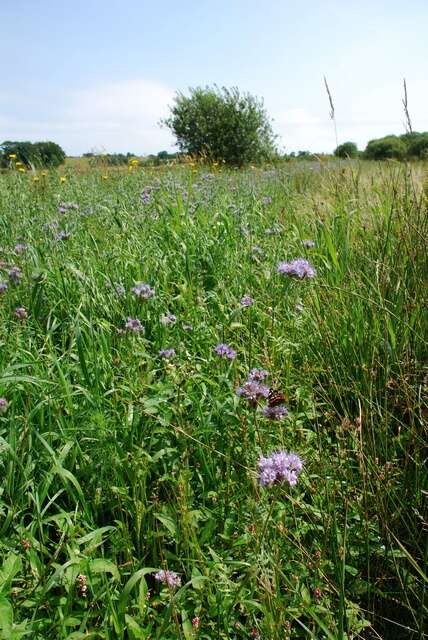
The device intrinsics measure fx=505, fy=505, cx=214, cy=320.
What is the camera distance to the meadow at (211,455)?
1259 millimetres

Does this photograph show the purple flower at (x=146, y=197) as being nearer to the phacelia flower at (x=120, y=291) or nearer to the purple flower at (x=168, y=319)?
the phacelia flower at (x=120, y=291)

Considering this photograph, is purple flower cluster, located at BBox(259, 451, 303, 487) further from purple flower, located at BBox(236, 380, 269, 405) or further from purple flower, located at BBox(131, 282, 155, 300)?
purple flower, located at BBox(131, 282, 155, 300)

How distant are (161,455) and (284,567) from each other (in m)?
0.49

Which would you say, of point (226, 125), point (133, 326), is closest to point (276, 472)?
point (133, 326)

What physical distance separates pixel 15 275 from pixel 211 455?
4.99 feet

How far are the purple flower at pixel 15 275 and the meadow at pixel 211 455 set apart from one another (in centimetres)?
1

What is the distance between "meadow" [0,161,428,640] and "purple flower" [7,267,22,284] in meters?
0.01

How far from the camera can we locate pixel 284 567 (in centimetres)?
134

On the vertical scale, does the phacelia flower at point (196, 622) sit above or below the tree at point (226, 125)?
below

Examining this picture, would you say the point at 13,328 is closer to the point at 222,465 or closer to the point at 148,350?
the point at 148,350

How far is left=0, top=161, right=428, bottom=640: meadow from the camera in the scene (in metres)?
1.26

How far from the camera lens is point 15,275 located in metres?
2.60

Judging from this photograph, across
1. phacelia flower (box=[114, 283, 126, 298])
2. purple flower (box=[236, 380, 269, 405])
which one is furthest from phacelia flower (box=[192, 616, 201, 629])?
phacelia flower (box=[114, 283, 126, 298])

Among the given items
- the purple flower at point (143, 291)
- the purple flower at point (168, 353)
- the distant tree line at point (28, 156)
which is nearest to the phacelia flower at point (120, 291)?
the purple flower at point (143, 291)
